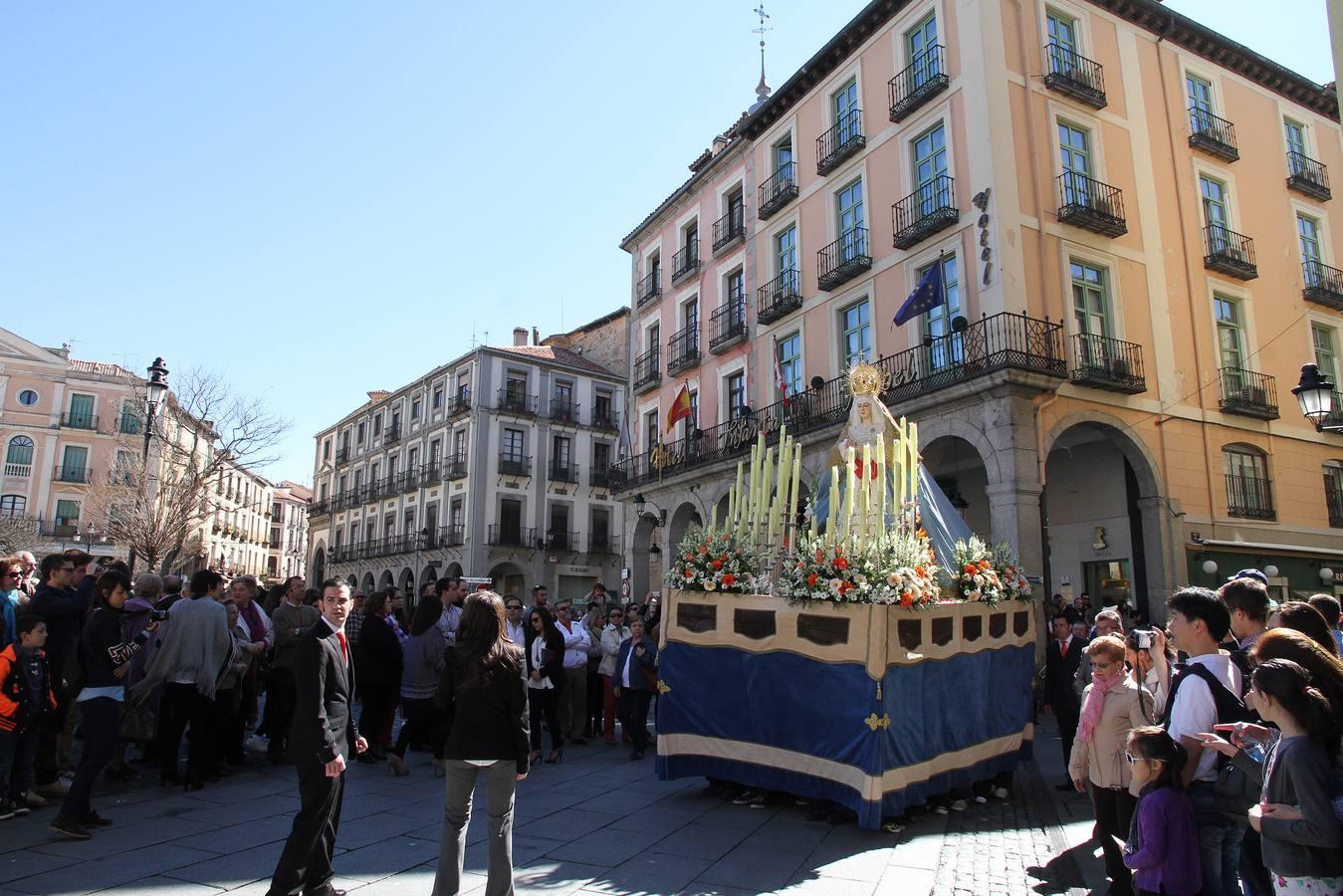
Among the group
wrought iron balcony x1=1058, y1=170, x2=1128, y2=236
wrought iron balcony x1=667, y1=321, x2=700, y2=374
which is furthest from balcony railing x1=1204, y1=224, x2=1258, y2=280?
wrought iron balcony x1=667, y1=321, x2=700, y2=374

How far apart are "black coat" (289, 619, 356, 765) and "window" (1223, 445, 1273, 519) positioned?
18369mm

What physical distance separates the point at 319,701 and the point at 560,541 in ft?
126

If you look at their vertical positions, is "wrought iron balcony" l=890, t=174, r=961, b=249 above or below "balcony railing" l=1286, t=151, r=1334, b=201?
below

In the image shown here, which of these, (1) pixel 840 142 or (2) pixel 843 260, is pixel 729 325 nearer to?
(2) pixel 843 260

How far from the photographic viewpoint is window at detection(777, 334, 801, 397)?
70.3 feet

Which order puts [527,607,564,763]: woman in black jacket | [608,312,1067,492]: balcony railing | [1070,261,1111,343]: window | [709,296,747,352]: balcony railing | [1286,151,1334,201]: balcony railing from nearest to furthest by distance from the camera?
1. [527,607,564,763]: woman in black jacket
2. [608,312,1067,492]: balcony railing
3. [1070,261,1111,343]: window
4. [1286,151,1334,201]: balcony railing
5. [709,296,747,352]: balcony railing

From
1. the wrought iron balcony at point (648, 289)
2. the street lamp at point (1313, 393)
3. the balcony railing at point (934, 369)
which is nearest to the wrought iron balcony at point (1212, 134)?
the balcony railing at point (934, 369)

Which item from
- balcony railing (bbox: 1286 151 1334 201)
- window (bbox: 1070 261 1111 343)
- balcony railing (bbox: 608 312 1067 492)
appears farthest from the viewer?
balcony railing (bbox: 1286 151 1334 201)

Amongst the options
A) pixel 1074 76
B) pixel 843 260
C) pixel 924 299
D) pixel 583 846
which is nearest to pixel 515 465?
pixel 843 260

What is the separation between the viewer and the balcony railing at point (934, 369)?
50.0ft

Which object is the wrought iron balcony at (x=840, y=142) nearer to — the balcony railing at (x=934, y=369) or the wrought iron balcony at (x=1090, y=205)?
the wrought iron balcony at (x=1090, y=205)

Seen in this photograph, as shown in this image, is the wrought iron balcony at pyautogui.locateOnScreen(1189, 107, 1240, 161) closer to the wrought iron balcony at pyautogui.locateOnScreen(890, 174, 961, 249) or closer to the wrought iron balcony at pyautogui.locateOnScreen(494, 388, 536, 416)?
the wrought iron balcony at pyautogui.locateOnScreen(890, 174, 961, 249)

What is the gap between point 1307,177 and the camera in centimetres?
2064

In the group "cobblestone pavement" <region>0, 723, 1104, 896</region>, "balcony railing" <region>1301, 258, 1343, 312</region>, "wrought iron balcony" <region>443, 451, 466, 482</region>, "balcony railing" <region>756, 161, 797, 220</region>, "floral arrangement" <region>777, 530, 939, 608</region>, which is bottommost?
"cobblestone pavement" <region>0, 723, 1104, 896</region>
